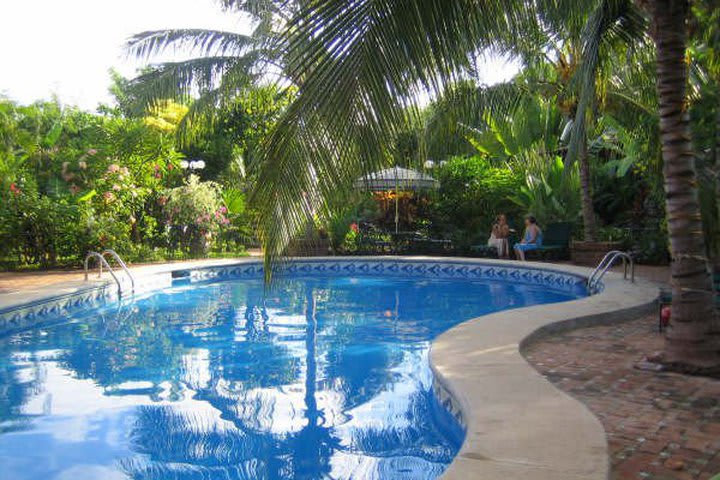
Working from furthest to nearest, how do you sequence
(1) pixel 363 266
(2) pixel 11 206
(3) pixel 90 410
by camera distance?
(1) pixel 363 266
(2) pixel 11 206
(3) pixel 90 410

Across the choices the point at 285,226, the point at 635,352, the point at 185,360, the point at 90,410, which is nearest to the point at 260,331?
the point at 185,360

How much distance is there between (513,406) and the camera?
145 inches

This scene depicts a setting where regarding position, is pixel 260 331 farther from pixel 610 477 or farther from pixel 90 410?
pixel 610 477

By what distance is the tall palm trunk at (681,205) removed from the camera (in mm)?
4480

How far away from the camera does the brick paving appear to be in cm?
300

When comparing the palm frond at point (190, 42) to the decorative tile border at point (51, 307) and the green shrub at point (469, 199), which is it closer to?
the green shrub at point (469, 199)

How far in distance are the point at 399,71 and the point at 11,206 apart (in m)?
11.4

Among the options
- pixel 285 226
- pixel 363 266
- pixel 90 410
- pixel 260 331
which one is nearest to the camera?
pixel 285 226

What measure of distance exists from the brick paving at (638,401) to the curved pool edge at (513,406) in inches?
6.6

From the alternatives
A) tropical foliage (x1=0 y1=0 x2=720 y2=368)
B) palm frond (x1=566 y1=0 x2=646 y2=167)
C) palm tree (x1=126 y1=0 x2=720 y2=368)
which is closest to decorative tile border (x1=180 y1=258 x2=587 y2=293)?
tropical foliage (x1=0 y1=0 x2=720 y2=368)

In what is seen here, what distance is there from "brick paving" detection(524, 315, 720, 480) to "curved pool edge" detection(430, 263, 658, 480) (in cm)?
17

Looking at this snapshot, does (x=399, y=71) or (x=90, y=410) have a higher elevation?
(x=399, y=71)

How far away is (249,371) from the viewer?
6.15 m

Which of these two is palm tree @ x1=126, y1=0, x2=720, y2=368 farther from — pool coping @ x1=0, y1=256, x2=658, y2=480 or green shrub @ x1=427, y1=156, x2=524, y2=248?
green shrub @ x1=427, y1=156, x2=524, y2=248
